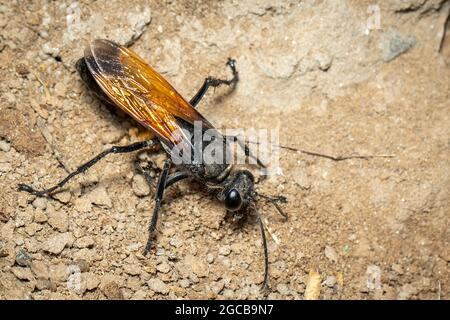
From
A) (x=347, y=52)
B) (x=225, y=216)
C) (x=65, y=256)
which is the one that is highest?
(x=347, y=52)

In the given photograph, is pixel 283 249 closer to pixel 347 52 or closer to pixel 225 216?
pixel 225 216

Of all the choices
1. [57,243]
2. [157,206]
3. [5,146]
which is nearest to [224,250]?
[157,206]

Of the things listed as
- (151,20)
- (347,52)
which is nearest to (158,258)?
(151,20)

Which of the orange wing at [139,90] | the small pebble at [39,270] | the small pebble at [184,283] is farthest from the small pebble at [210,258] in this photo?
the small pebble at [39,270]

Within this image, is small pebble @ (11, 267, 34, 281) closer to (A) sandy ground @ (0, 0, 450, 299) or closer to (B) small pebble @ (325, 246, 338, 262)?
(A) sandy ground @ (0, 0, 450, 299)

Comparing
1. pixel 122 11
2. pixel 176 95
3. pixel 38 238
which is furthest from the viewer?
pixel 122 11

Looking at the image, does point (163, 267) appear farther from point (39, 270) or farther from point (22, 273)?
point (22, 273)
